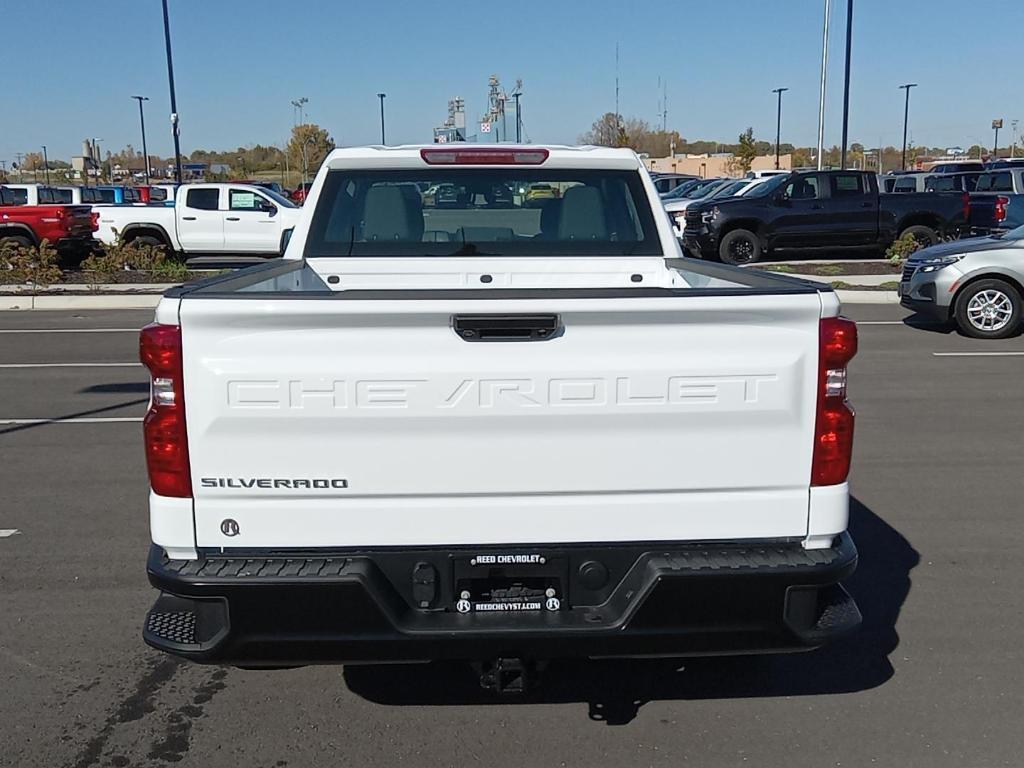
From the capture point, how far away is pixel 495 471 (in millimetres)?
3006

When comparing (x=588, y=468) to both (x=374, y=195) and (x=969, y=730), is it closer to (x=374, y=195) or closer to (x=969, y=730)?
(x=969, y=730)

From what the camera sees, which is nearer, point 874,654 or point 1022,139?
point 874,654

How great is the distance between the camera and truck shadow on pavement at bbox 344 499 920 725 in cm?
390

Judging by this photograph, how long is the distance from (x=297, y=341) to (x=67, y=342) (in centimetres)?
1148

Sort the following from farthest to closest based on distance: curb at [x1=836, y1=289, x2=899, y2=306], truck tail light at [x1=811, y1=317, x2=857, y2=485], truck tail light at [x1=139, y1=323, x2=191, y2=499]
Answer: curb at [x1=836, y1=289, x2=899, y2=306], truck tail light at [x1=811, y1=317, x2=857, y2=485], truck tail light at [x1=139, y1=323, x2=191, y2=499]

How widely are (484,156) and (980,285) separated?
31.3 ft

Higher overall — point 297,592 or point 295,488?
point 295,488

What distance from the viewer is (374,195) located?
5.12 metres

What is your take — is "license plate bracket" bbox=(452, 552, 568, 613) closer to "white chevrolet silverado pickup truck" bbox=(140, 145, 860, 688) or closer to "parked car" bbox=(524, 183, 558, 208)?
"white chevrolet silverado pickup truck" bbox=(140, 145, 860, 688)

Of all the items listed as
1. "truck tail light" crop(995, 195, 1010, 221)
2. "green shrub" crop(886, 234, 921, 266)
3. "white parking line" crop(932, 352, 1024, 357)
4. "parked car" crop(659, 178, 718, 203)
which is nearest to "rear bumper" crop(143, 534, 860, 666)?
"white parking line" crop(932, 352, 1024, 357)

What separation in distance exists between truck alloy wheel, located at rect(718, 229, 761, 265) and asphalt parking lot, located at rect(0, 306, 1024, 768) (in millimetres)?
14357

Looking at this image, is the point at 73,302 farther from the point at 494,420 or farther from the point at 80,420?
the point at 494,420

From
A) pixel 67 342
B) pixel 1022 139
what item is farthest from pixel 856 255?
pixel 1022 139

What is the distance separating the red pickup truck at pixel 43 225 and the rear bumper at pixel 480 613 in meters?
19.1
